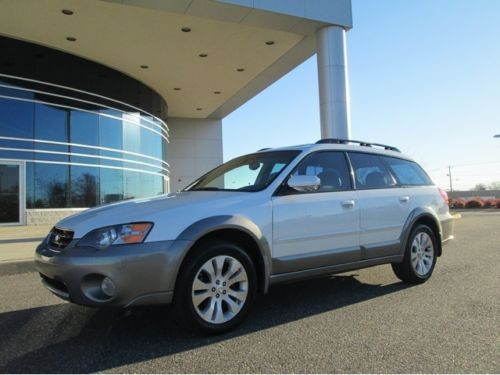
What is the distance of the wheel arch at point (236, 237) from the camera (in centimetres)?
371

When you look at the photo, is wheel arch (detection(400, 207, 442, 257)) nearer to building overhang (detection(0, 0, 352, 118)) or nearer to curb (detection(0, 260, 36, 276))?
curb (detection(0, 260, 36, 276))

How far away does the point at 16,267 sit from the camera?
7203mm

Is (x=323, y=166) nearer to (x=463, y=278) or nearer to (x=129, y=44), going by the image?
(x=463, y=278)

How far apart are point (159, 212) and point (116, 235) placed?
393 mm

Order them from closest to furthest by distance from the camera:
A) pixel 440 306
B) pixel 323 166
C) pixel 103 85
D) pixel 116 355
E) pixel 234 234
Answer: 1. pixel 116 355
2. pixel 234 234
3. pixel 440 306
4. pixel 323 166
5. pixel 103 85

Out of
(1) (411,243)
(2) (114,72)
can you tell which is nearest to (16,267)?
(1) (411,243)

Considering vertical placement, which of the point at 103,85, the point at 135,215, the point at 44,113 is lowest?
the point at 135,215

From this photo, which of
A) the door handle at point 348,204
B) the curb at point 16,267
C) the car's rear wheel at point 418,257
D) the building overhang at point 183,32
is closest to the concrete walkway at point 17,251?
the curb at point 16,267

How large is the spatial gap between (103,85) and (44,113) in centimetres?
301

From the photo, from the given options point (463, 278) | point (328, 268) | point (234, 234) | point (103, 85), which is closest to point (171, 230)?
point (234, 234)

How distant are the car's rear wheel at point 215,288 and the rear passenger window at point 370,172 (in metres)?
1.91

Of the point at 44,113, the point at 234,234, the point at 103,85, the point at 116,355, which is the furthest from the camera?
the point at 103,85

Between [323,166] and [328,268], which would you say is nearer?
[328,268]

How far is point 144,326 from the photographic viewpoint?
161 inches
